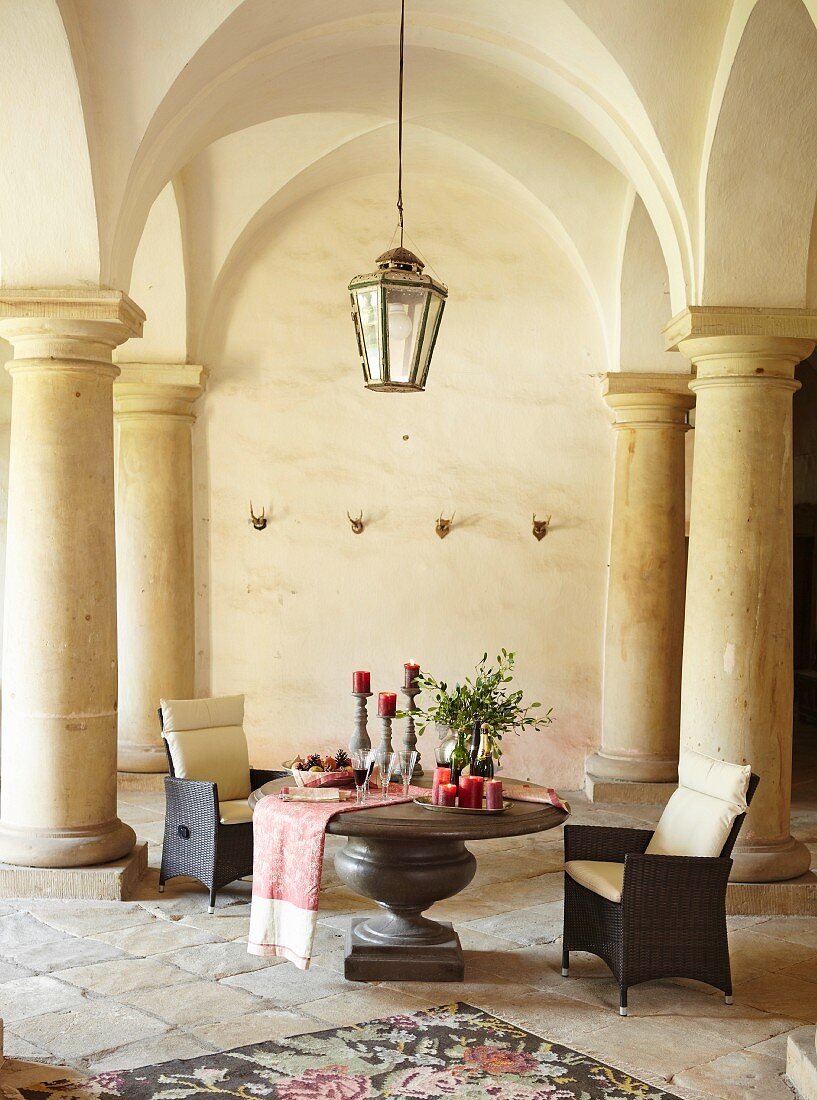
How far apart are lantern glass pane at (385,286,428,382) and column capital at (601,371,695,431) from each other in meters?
4.02

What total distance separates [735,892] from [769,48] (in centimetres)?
409

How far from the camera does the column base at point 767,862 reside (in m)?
5.97

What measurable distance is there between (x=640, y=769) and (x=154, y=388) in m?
4.51

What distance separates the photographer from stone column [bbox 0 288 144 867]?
5863mm

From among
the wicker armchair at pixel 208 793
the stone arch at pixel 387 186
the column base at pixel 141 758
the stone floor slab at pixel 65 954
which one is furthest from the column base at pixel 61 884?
the stone arch at pixel 387 186

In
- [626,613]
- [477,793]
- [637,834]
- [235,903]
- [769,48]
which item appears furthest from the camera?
[626,613]

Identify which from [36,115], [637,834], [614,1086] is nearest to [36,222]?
[36,115]

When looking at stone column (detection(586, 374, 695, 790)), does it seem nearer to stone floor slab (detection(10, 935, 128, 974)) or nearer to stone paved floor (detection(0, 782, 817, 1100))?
stone paved floor (detection(0, 782, 817, 1100))

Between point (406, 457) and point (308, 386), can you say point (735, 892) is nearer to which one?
point (406, 457)

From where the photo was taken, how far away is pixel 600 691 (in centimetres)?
917

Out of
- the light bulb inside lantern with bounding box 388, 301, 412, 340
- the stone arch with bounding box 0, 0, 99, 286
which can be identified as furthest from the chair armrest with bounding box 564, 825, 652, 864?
the stone arch with bounding box 0, 0, 99, 286

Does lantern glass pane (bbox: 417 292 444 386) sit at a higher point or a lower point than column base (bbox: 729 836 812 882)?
higher

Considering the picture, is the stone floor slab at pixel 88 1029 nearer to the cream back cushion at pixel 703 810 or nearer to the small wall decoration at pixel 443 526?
the cream back cushion at pixel 703 810

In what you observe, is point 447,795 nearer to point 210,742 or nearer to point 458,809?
point 458,809
